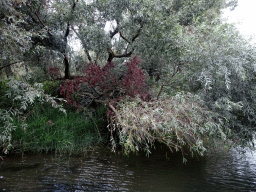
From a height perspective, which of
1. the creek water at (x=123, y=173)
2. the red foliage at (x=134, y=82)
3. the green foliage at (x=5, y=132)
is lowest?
the creek water at (x=123, y=173)

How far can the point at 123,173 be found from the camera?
15.6 feet

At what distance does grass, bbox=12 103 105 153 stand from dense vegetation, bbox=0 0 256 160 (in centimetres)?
3

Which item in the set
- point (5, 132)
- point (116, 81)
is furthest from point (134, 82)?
point (5, 132)

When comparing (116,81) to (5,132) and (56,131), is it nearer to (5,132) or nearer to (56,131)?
(56,131)

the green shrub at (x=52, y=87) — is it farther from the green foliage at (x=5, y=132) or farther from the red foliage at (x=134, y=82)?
the red foliage at (x=134, y=82)

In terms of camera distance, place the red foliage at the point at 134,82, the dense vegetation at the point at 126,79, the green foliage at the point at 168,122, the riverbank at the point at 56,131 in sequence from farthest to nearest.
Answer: the red foliage at the point at 134,82 → the riverbank at the point at 56,131 → the dense vegetation at the point at 126,79 → the green foliage at the point at 168,122

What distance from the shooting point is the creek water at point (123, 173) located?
13.1ft

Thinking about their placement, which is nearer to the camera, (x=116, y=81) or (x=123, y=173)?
(x=123, y=173)

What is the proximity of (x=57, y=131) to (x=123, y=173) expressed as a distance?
9.34 ft

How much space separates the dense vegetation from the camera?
5.30 meters

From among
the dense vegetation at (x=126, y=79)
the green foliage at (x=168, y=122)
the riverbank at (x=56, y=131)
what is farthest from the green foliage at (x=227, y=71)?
the riverbank at (x=56, y=131)

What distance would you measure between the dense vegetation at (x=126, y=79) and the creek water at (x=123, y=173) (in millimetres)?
484

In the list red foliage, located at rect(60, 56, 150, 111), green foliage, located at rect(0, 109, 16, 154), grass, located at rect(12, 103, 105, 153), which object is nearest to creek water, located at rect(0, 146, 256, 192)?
green foliage, located at rect(0, 109, 16, 154)

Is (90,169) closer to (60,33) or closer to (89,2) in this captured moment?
(60,33)
